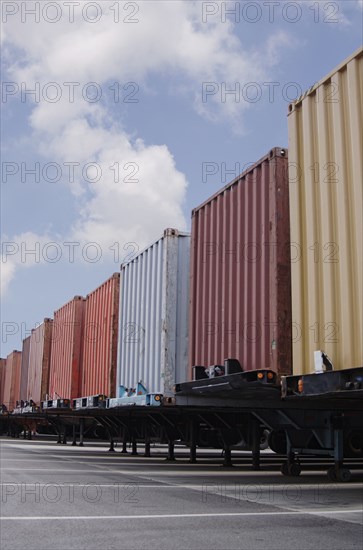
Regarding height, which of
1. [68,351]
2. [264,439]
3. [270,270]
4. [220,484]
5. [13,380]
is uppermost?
[270,270]

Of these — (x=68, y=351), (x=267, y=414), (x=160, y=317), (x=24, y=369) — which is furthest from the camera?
(x=24, y=369)

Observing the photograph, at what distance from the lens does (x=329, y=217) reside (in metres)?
7.40

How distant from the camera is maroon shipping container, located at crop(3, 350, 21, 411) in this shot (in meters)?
32.8

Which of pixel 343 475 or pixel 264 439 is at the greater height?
pixel 264 439

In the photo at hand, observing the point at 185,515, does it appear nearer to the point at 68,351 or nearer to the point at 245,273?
the point at 245,273

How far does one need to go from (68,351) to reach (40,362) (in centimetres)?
487

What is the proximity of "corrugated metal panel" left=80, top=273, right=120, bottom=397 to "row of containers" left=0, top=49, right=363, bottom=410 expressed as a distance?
57cm

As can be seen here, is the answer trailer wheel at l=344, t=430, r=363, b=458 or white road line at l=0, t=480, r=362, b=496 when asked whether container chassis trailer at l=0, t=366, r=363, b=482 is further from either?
white road line at l=0, t=480, r=362, b=496

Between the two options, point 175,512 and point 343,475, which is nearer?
point 175,512

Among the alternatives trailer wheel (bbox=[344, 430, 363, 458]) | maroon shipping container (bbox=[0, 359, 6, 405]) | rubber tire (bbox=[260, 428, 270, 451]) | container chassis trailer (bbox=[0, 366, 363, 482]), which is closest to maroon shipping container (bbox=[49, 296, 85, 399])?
container chassis trailer (bbox=[0, 366, 363, 482])

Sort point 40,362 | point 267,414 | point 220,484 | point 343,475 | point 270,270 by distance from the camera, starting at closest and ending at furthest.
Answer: point 270,270 → point 220,484 → point 343,475 → point 267,414 → point 40,362

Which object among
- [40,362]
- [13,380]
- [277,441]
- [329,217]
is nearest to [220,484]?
[277,441]

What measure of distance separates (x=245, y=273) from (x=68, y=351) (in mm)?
12297

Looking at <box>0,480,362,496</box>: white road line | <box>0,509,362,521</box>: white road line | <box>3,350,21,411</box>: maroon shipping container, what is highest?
<box>3,350,21,411</box>: maroon shipping container
